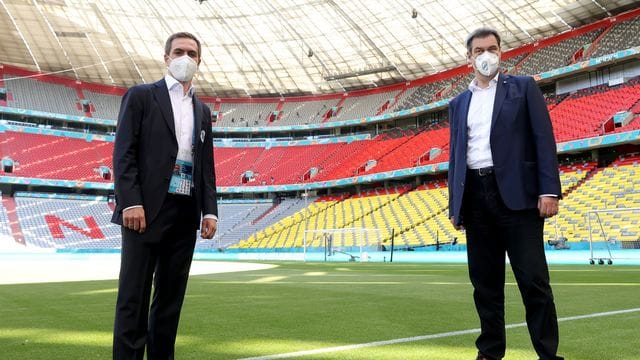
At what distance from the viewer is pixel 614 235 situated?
73.0 feet

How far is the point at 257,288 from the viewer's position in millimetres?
10398

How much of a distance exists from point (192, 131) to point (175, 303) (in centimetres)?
104

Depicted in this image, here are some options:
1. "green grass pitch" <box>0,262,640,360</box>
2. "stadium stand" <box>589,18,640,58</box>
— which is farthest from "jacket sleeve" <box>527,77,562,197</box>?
"stadium stand" <box>589,18,640,58</box>

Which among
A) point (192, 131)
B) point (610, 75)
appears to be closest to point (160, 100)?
point (192, 131)

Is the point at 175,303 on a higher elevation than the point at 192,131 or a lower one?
lower

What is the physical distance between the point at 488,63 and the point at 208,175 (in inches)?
77.5

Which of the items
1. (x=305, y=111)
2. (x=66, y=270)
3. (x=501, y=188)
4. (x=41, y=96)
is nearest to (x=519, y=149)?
(x=501, y=188)

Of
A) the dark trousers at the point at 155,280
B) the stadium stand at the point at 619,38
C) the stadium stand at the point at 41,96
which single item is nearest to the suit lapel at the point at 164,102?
the dark trousers at the point at 155,280

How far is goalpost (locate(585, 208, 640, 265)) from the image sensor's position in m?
20.1

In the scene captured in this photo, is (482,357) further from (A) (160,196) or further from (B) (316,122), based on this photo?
(B) (316,122)

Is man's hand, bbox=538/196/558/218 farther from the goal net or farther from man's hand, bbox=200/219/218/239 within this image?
the goal net

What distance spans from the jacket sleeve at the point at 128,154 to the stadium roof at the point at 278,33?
37.5 meters

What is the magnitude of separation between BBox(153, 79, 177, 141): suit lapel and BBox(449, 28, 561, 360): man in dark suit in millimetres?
1864

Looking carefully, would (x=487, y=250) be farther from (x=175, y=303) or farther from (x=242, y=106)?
(x=242, y=106)
